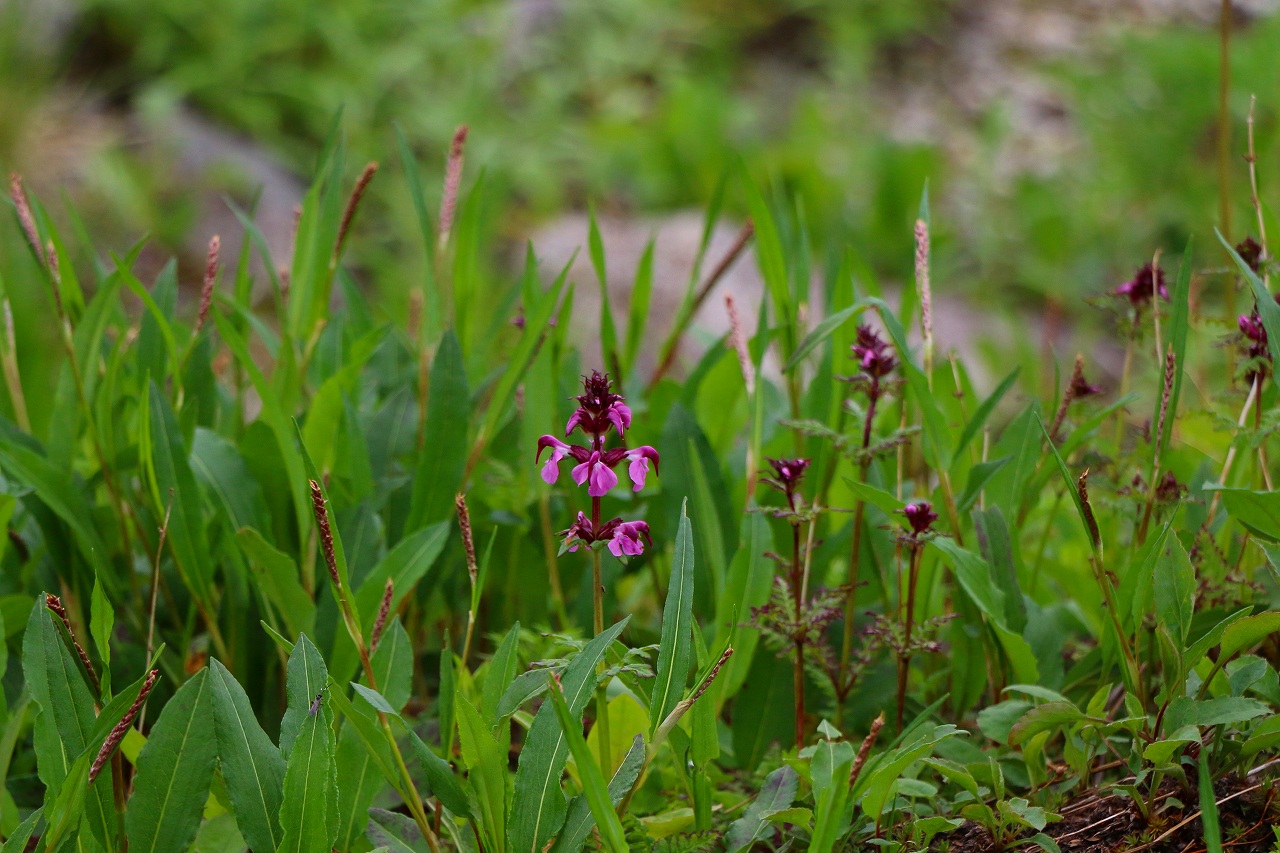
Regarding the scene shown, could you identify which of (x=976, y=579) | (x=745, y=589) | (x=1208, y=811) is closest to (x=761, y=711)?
(x=745, y=589)

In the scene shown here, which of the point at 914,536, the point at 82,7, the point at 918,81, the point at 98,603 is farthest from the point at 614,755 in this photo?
the point at 918,81

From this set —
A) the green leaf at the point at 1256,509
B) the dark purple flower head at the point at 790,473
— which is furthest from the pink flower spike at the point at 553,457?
the green leaf at the point at 1256,509

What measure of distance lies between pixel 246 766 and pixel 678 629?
0.38 m

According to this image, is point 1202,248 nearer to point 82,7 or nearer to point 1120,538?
point 1120,538

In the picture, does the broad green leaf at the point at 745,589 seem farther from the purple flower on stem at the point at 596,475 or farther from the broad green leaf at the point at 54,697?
the broad green leaf at the point at 54,697

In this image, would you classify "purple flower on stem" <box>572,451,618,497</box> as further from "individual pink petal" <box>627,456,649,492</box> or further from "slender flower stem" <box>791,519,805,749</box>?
"slender flower stem" <box>791,519,805,749</box>

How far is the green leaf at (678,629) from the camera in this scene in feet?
3.10

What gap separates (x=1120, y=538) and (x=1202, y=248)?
12.5ft

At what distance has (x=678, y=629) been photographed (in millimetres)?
960

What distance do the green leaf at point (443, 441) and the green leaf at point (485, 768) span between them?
1.33ft

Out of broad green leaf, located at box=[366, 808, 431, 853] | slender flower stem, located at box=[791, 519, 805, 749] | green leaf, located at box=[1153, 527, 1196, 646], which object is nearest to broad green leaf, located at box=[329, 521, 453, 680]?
broad green leaf, located at box=[366, 808, 431, 853]

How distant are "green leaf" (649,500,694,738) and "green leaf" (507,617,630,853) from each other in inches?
1.8

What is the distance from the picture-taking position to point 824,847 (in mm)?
879

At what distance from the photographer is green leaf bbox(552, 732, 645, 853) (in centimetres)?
95
